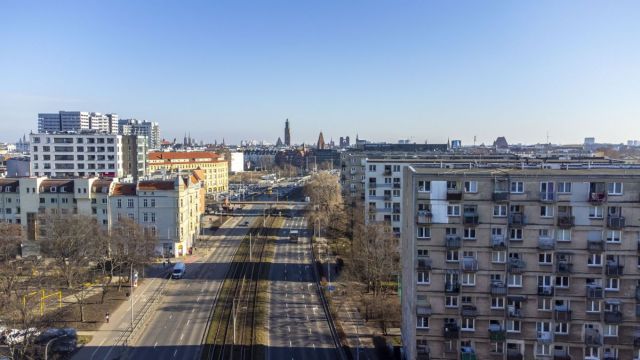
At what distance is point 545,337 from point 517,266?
14.9ft

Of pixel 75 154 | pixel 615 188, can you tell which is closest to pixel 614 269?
pixel 615 188

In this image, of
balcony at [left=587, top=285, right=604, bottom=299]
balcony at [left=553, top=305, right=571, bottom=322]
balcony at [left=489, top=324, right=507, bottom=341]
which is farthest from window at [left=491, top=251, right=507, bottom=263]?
balcony at [left=587, top=285, right=604, bottom=299]

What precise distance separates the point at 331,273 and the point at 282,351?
25.5 m

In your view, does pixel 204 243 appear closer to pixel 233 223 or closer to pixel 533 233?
pixel 233 223

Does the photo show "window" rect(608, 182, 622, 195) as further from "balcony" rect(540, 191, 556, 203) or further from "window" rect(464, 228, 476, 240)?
"window" rect(464, 228, 476, 240)

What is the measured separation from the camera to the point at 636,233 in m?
30.5

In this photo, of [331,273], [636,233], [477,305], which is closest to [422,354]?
[477,305]

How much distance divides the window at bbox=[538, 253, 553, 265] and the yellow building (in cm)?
12878

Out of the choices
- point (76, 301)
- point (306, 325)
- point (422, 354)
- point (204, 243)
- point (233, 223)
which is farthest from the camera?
point (233, 223)

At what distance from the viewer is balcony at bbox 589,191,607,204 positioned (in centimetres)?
3078

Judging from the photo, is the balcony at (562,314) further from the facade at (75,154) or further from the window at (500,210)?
the facade at (75,154)

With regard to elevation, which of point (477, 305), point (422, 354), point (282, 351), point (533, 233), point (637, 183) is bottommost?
point (282, 351)

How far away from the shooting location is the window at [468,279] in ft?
105

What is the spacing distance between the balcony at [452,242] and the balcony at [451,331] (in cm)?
470
